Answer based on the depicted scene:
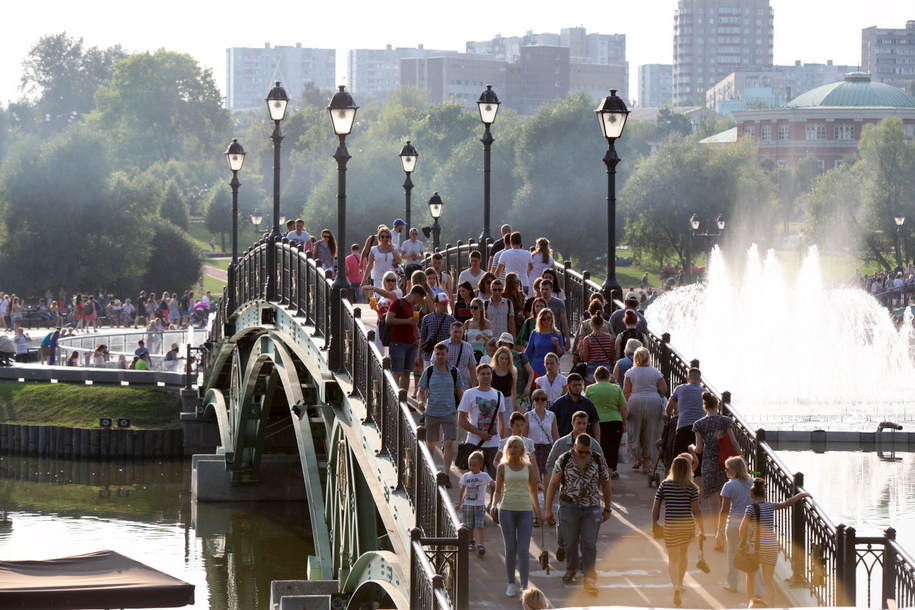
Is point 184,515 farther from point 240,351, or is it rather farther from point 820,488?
point 820,488

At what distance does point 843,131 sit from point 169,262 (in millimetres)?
56063

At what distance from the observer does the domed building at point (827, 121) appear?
4013 inches

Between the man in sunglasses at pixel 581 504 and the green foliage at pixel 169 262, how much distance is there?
61.2m

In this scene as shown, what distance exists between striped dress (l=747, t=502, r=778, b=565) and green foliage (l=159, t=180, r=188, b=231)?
74941 mm

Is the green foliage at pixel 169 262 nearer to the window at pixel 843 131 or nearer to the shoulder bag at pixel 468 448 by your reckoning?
the window at pixel 843 131

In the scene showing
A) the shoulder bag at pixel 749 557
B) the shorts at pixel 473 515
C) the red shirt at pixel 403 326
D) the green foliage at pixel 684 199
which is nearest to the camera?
the shoulder bag at pixel 749 557

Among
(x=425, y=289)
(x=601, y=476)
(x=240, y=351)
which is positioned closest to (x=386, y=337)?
(x=425, y=289)

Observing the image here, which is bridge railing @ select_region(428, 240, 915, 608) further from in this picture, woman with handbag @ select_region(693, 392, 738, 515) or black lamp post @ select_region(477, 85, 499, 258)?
black lamp post @ select_region(477, 85, 499, 258)

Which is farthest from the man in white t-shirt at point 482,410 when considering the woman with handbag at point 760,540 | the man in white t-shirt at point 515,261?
the man in white t-shirt at point 515,261

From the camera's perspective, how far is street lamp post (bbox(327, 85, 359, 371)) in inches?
642

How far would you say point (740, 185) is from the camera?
256ft

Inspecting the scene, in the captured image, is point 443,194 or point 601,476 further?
point 443,194

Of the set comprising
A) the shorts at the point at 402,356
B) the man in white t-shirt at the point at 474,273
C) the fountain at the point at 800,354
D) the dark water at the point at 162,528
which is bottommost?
the dark water at the point at 162,528

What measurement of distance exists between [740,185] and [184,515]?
52.4 m
